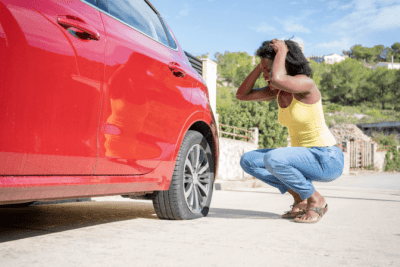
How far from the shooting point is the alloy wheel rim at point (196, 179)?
3412mm

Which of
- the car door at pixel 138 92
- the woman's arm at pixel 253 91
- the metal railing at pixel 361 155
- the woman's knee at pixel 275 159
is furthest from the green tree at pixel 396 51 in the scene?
the car door at pixel 138 92

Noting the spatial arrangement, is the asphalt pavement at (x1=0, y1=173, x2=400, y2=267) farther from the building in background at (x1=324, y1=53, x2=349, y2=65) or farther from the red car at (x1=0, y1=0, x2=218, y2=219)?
the building in background at (x1=324, y1=53, x2=349, y2=65)

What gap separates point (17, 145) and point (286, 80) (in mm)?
2179

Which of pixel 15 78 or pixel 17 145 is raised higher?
pixel 15 78

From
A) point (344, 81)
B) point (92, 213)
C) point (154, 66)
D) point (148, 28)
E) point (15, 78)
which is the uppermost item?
point (344, 81)

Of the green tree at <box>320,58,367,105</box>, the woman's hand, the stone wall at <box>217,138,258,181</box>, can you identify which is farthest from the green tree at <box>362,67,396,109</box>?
the woman's hand

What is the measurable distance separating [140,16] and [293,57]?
1367 millimetres

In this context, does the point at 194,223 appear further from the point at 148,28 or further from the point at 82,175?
the point at 148,28

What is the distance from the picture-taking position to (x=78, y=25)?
6.82ft

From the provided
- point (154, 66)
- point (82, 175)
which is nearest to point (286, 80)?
point (154, 66)

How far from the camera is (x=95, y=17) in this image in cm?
229

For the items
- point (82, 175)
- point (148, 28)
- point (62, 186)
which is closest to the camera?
point (62, 186)

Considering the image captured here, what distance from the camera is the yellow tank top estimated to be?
340cm

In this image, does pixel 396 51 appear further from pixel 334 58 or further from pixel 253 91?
pixel 253 91
